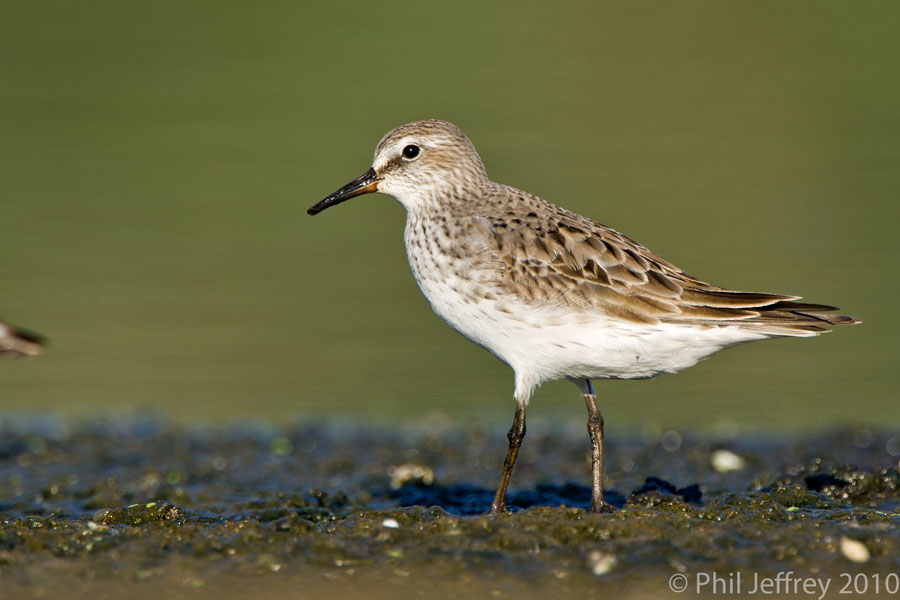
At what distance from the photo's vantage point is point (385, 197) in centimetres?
1759

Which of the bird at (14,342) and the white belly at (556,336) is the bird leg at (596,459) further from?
the bird at (14,342)

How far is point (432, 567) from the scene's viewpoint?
5844mm

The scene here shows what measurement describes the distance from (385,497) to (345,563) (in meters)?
2.28

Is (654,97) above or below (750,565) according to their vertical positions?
above

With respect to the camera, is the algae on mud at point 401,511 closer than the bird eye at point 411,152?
Yes

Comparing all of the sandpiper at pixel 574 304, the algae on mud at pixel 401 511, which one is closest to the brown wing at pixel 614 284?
Answer: the sandpiper at pixel 574 304

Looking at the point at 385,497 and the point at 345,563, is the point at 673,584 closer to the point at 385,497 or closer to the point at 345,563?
the point at 345,563

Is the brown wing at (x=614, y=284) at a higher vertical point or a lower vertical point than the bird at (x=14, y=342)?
higher

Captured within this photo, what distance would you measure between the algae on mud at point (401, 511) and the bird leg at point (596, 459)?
0.77ft

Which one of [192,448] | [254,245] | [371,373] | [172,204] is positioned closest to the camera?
[192,448]

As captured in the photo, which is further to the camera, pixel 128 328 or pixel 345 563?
pixel 128 328

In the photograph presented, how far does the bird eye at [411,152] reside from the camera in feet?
26.4

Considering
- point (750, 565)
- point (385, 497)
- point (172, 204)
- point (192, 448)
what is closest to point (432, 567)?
point (750, 565)

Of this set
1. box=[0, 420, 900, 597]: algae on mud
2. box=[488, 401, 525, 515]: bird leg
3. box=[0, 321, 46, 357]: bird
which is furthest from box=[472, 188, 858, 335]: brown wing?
box=[0, 321, 46, 357]: bird
